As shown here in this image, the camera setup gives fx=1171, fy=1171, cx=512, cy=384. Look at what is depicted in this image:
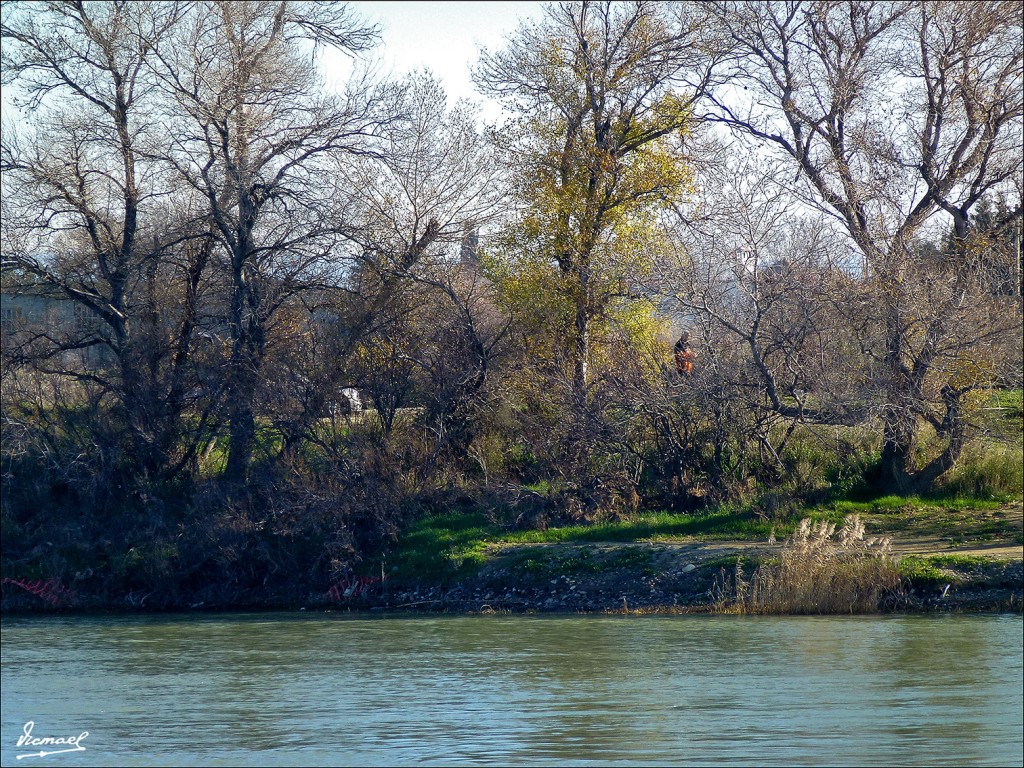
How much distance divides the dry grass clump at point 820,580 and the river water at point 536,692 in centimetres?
50

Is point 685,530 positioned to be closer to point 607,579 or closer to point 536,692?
point 607,579

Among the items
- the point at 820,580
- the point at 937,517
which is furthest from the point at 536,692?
the point at 937,517

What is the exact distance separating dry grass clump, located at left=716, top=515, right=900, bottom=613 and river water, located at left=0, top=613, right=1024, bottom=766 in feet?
1.66

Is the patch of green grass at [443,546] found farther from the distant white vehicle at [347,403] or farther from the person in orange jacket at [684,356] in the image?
the person in orange jacket at [684,356]

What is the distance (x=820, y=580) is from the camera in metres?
17.7

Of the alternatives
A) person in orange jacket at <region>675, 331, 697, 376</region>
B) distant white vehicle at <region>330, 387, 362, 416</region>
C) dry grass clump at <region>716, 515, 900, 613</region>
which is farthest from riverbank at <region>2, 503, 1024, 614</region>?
distant white vehicle at <region>330, 387, 362, 416</region>

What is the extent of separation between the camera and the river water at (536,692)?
1120 centimetres

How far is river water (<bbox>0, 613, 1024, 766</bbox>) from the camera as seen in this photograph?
11195 mm

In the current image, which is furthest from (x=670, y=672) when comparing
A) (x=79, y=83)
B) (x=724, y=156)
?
(x=79, y=83)

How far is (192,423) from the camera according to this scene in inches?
1022

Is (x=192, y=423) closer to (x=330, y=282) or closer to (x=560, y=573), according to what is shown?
(x=330, y=282)

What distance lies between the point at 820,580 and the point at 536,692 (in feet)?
19.5

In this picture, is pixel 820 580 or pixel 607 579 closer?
pixel 820 580

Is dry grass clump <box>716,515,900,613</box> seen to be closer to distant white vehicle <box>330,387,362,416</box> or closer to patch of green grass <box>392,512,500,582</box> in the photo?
patch of green grass <box>392,512,500,582</box>
